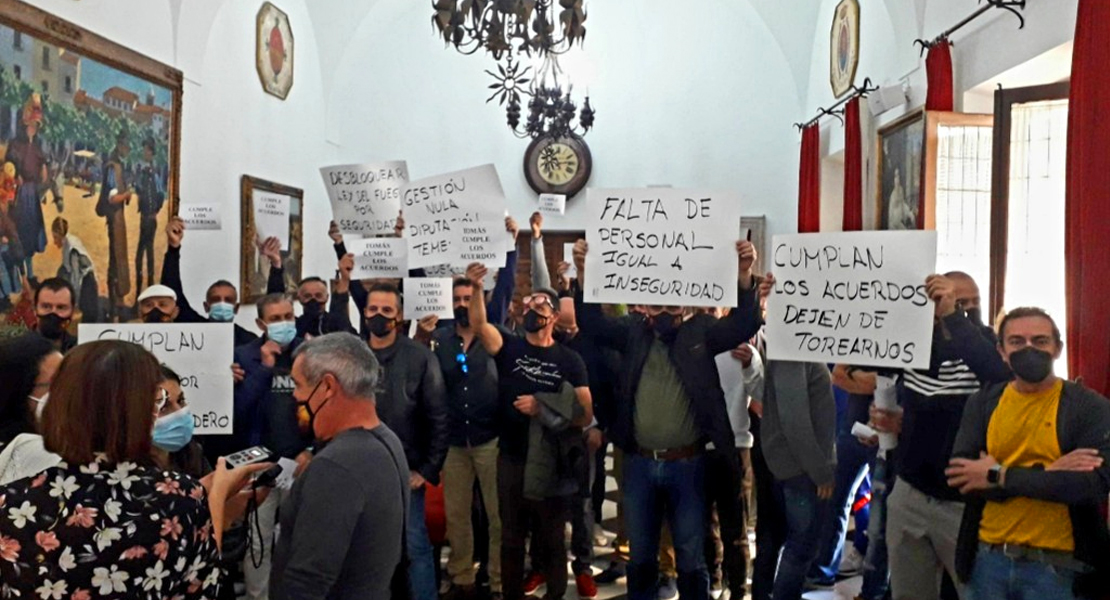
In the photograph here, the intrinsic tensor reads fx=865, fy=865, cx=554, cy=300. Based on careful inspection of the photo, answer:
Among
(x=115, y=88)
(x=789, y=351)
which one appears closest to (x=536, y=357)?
(x=789, y=351)

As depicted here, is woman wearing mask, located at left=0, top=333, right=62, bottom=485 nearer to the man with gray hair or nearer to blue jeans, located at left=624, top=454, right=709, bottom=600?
Answer: the man with gray hair

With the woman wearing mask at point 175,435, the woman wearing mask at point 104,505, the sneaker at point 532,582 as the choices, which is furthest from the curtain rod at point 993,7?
the woman wearing mask at point 104,505

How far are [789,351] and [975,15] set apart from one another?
3.24m

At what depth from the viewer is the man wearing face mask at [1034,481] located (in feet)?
8.75

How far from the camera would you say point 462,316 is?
15.6 ft

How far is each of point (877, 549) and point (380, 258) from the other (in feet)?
10.8

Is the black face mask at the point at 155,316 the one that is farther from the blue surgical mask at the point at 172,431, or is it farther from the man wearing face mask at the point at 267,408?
the blue surgical mask at the point at 172,431

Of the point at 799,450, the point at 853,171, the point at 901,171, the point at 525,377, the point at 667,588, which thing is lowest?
the point at 667,588

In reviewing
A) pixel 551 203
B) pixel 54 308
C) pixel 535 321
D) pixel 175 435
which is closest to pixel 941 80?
pixel 551 203

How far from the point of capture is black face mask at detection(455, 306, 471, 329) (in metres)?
4.73

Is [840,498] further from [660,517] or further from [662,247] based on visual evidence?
[662,247]

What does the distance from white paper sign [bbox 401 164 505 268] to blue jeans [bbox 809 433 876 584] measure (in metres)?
2.39

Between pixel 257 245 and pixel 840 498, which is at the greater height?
pixel 257 245

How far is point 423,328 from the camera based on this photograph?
200 inches
